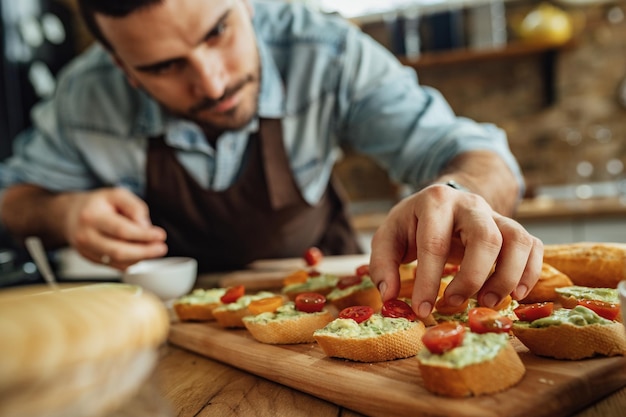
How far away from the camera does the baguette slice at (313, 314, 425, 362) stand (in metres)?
1.02

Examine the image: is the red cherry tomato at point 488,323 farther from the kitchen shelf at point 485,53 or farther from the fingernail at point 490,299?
the kitchen shelf at point 485,53

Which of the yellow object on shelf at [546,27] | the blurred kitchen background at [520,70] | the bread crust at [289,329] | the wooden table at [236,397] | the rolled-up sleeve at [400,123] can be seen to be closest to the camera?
the wooden table at [236,397]

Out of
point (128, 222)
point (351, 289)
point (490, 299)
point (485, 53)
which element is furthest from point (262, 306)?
point (485, 53)

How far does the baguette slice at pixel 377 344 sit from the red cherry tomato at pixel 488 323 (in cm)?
14

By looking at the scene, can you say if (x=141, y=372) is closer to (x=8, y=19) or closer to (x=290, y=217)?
(x=290, y=217)

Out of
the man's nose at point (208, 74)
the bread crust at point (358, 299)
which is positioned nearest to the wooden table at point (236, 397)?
the bread crust at point (358, 299)

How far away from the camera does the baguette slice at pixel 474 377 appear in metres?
0.81

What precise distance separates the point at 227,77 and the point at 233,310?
956 mm

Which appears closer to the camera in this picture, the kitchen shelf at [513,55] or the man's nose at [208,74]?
the man's nose at [208,74]

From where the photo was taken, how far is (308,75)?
2.41m

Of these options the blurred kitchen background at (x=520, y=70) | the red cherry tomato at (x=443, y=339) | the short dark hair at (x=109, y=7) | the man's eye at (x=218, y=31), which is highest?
the short dark hair at (x=109, y=7)

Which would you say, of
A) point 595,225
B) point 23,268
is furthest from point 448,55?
point 23,268

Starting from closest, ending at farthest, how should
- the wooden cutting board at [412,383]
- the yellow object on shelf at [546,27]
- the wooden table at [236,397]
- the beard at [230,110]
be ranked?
the wooden cutting board at [412,383], the wooden table at [236,397], the beard at [230,110], the yellow object on shelf at [546,27]

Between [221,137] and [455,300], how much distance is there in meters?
1.52
